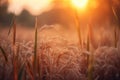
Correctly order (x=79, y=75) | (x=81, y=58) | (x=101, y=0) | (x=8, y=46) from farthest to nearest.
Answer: (x=101, y=0) < (x=8, y=46) < (x=81, y=58) < (x=79, y=75)

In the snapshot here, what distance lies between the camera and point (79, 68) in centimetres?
236

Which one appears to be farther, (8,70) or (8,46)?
(8,46)

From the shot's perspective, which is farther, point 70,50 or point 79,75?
point 70,50

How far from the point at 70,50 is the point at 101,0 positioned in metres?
4.90

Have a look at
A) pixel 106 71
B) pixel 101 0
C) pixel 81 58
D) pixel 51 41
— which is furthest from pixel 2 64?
pixel 101 0

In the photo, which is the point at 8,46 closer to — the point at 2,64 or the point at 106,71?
the point at 2,64

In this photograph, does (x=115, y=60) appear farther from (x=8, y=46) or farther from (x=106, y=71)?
(x=8, y=46)

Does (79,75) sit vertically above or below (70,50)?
below

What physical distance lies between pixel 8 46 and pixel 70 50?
0.53 m

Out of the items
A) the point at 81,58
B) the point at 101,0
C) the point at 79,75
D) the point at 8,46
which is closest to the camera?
the point at 79,75

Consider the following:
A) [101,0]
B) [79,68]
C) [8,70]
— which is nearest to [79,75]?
[79,68]

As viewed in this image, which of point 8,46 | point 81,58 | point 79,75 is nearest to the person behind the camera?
point 79,75

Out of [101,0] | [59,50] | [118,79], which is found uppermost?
[101,0]

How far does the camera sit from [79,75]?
7.49 ft
